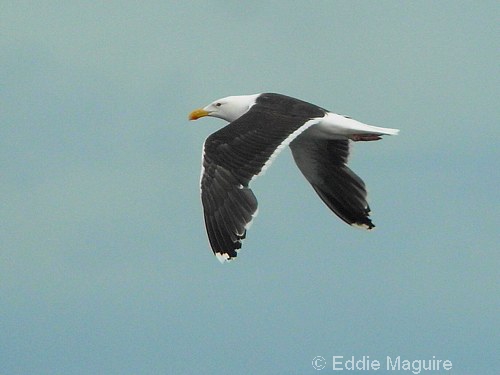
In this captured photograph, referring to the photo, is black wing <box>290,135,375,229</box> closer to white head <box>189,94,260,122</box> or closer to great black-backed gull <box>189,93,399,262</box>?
great black-backed gull <box>189,93,399,262</box>

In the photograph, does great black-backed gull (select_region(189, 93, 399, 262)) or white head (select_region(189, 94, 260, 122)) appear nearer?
great black-backed gull (select_region(189, 93, 399, 262))

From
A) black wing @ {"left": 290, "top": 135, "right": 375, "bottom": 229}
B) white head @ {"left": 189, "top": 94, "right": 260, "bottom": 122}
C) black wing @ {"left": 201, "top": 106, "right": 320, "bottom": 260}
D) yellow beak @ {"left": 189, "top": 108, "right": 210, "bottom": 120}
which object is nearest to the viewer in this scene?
black wing @ {"left": 201, "top": 106, "right": 320, "bottom": 260}

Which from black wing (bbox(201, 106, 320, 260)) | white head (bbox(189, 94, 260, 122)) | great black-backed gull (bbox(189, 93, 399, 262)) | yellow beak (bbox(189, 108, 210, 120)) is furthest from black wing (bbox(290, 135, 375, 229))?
black wing (bbox(201, 106, 320, 260))

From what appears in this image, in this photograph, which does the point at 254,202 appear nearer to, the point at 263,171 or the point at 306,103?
the point at 263,171

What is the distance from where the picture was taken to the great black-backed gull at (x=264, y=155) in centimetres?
2092

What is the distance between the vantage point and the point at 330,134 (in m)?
23.9

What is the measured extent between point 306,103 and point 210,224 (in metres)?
4.12

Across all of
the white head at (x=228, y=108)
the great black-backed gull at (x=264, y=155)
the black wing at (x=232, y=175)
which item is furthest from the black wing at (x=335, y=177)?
the black wing at (x=232, y=175)

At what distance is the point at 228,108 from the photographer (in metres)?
25.3

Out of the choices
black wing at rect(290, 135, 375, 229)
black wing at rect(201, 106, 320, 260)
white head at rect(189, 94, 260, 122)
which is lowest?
black wing at rect(201, 106, 320, 260)

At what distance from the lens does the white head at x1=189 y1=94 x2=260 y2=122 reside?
24922mm

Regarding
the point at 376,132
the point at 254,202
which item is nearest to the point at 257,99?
the point at 376,132

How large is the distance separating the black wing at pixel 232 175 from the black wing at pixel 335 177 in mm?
3395

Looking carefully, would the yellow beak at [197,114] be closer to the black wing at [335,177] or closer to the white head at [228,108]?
the white head at [228,108]
